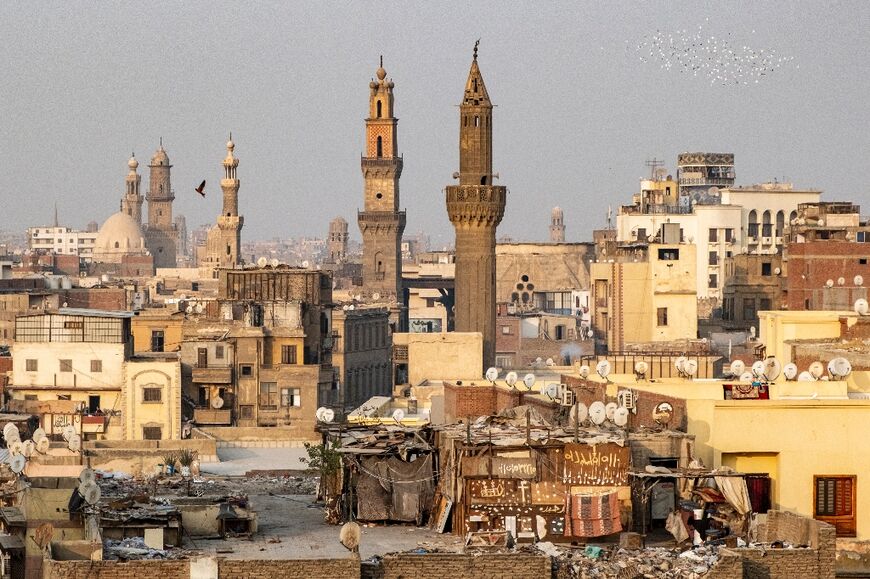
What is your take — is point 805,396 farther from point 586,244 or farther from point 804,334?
point 586,244

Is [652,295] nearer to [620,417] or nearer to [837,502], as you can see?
[837,502]

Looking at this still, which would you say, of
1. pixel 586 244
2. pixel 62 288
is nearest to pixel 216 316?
pixel 62 288

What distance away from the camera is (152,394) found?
51406 millimetres

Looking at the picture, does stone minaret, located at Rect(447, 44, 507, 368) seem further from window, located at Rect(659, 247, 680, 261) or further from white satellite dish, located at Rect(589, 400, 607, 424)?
white satellite dish, located at Rect(589, 400, 607, 424)

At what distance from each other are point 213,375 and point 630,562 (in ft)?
124

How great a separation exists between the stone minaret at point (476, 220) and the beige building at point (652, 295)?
384 centimetres

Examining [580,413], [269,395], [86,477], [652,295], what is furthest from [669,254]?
[86,477]

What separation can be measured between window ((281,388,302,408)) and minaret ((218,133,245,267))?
7410cm

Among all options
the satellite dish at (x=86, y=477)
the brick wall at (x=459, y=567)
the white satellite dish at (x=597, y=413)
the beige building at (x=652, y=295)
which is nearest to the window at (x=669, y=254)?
the beige building at (x=652, y=295)

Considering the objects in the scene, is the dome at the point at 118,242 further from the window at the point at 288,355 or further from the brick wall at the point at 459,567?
the brick wall at the point at 459,567

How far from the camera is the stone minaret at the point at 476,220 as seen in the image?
6925 centimetres

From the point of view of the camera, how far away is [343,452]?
2297cm

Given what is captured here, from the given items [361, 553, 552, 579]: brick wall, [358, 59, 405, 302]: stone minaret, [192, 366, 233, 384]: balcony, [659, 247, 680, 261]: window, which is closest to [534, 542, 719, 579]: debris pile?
[361, 553, 552, 579]: brick wall

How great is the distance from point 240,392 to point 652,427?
3492 cm
